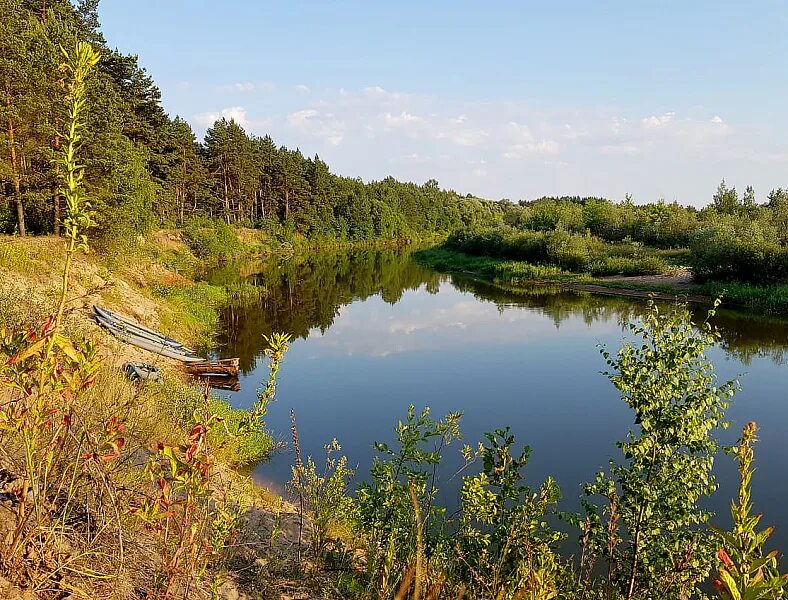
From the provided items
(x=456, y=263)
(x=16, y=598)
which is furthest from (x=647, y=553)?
(x=456, y=263)

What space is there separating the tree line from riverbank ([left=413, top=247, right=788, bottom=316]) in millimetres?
21345

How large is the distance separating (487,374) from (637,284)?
2178cm

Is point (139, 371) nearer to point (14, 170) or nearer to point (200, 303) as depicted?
point (14, 170)

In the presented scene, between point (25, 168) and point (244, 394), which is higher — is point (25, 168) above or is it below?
above

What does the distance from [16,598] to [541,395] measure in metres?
14.3

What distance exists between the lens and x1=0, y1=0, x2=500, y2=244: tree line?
18.7 m

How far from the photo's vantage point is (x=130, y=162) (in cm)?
2348

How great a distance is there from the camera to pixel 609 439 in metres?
12.2

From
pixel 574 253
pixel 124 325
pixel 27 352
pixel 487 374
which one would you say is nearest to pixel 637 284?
pixel 574 253

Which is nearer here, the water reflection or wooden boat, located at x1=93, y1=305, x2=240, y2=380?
wooden boat, located at x1=93, y1=305, x2=240, y2=380

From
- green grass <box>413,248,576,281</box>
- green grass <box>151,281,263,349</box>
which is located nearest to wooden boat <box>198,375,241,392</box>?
green grass <box>151,281,263,349</box>

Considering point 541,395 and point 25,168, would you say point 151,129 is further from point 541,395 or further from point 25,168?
point 541,395

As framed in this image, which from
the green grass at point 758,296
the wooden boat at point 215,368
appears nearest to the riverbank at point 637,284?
the green grass at point 758,296

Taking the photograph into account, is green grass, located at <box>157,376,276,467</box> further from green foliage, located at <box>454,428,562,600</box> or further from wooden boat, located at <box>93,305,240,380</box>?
green foliage, located at <box>454,428,562,600</box>
